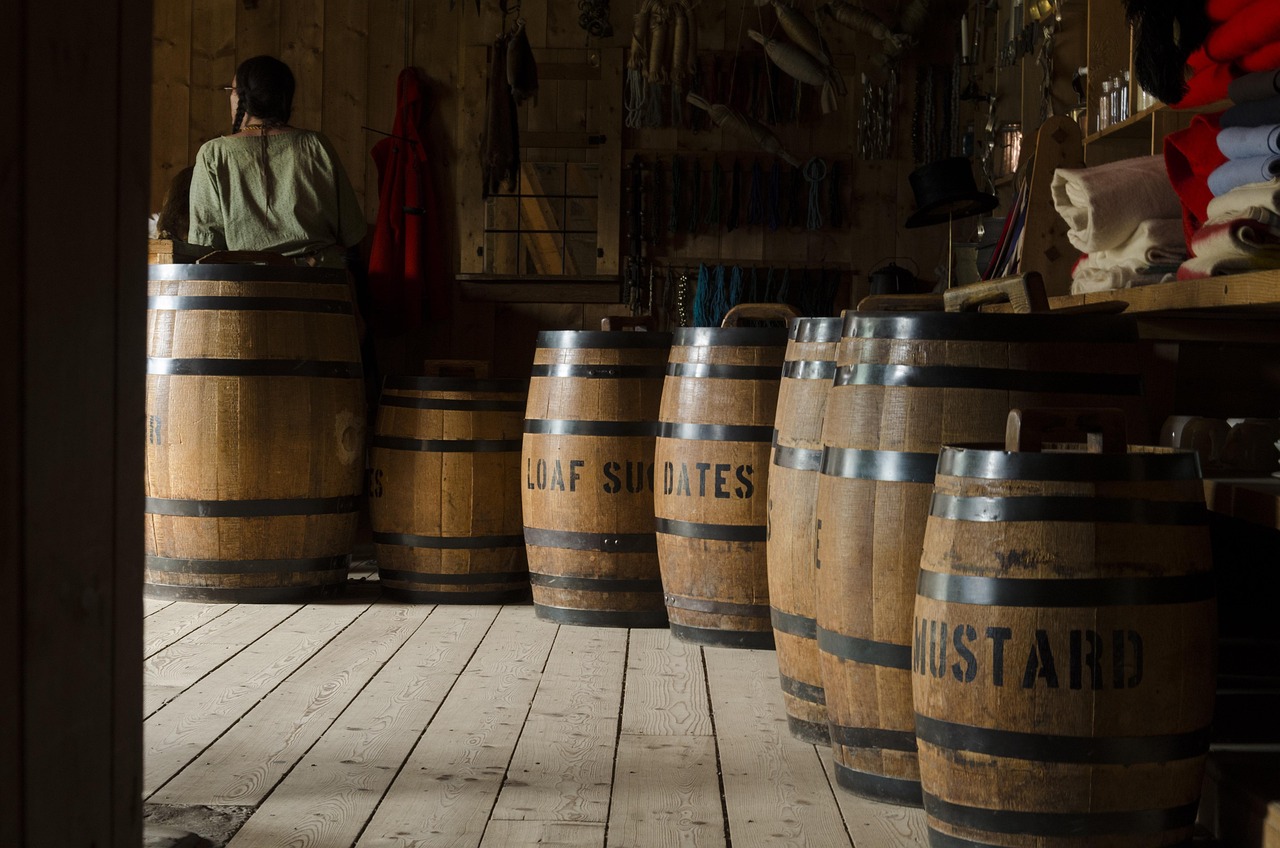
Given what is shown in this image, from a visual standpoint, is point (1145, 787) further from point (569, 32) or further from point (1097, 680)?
point (569, 32)

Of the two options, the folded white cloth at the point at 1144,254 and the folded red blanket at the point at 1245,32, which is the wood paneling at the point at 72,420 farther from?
the folded white cloth at the point at 1144,254

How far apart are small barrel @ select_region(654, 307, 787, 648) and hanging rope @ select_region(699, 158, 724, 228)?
349 cm

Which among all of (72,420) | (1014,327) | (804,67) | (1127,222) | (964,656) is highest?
(804,67)

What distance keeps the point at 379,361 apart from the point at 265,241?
1546 millimetres

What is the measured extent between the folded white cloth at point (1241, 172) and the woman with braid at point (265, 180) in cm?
370

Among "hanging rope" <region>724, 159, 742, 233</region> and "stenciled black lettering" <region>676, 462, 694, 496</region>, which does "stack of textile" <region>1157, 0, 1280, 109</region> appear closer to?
"stenciled black lettering" <region>676, 462, 694, 496</region>

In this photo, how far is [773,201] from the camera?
277 inches

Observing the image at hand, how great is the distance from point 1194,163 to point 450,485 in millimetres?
2508

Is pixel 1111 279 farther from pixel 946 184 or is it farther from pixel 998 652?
→ pixel 946 184

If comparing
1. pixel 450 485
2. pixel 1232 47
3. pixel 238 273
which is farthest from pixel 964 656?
pixel 238 273

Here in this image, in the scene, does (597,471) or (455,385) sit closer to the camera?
(597,471)

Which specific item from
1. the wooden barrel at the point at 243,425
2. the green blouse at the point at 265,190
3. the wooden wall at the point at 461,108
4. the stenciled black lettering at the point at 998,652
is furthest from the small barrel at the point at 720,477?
the wooden wall at the point at 461,108

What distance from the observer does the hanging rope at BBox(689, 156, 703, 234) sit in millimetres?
7078

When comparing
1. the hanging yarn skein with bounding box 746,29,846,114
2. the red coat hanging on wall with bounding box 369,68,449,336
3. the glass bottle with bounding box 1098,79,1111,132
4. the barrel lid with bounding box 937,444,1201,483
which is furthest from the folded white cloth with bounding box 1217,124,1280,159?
the red coat hanging on wall with bounding box 369,68,449,336
